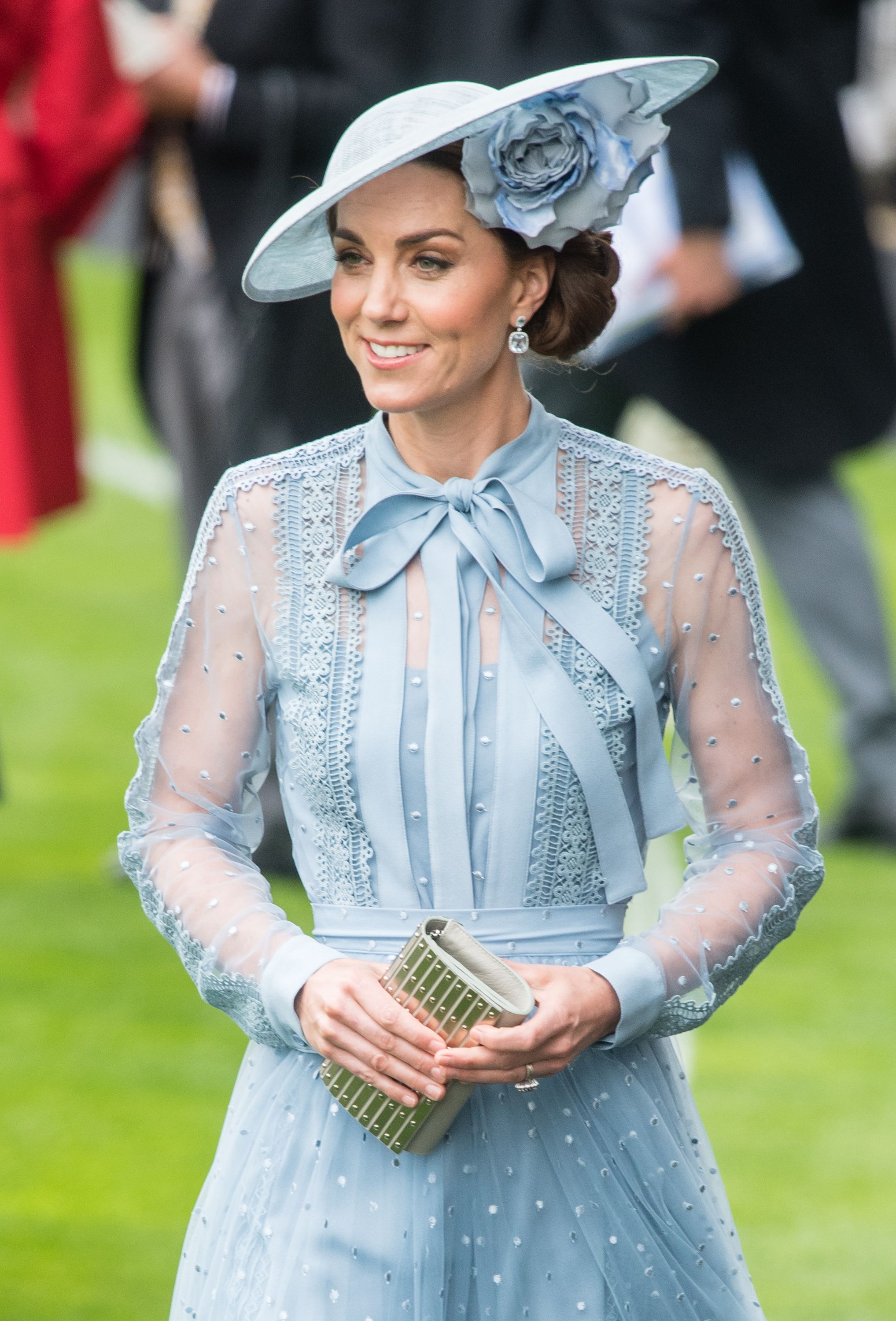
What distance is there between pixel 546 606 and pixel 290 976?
46cm

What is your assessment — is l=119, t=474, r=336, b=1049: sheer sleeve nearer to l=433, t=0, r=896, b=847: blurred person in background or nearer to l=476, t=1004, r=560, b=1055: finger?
l=476, t=1004, r=560, b=1055: finger

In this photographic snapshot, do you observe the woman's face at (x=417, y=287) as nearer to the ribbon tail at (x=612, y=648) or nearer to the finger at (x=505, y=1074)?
the ribbon tail at (x=612, y=648)

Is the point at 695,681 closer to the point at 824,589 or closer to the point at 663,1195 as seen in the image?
the point at 663,1195

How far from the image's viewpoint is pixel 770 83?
16.7 ft

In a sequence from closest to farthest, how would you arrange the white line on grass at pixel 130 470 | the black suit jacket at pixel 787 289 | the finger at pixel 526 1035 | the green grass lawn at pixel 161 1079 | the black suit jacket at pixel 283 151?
the finger at pixel 526 1035, the green grass lawn at pixel 161 1079, the black suit jacket at pixel 283 151, the black suit jacket at pixel 787 289, the white line on grass at pixel 130 470

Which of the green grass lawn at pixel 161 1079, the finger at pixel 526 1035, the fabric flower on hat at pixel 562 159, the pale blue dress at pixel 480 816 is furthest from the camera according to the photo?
the green grass lawn at pixel 161 1079

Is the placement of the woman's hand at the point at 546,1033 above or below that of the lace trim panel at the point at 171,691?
below

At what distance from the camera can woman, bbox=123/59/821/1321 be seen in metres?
2.15

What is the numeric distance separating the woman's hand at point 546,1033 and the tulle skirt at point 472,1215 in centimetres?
13

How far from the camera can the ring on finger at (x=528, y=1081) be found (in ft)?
6.66

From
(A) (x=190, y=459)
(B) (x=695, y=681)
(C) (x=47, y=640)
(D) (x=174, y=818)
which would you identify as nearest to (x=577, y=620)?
(B) (x=695, y=681)

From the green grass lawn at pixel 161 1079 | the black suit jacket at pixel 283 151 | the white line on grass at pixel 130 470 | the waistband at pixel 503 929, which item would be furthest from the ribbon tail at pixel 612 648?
the white line on grass at pixel 130 470

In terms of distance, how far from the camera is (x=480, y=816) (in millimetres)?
2213

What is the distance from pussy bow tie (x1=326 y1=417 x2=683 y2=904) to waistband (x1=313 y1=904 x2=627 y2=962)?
43 mm
